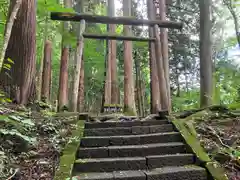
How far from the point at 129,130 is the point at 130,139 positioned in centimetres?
36

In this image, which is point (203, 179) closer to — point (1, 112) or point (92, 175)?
point (92, 175)

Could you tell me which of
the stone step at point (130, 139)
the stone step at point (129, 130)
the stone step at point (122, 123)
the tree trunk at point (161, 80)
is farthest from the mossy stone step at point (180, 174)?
the tree trunk at point (161, 80)

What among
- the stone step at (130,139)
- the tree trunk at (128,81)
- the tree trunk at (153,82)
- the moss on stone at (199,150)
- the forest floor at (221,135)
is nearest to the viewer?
the moss on stone at (199,150)

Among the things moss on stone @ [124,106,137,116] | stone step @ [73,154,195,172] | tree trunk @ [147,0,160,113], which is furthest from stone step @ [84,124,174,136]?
moss on stone @ [124,106,137,116]

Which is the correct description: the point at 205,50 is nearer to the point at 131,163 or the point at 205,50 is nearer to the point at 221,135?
the point at 221,135

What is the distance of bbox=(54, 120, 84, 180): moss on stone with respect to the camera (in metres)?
3.14

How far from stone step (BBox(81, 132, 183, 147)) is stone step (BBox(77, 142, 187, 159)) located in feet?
0.74

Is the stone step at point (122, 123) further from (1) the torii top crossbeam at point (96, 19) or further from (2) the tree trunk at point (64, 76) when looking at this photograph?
(2) the tree trunk at point (64, 76)

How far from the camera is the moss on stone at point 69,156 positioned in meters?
3.14

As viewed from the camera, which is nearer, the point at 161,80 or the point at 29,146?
the point at 29,146

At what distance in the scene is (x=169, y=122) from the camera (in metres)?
4.93

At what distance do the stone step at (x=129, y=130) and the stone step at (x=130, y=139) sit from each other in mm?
258

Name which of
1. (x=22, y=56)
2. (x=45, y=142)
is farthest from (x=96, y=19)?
(x=45, y=142)

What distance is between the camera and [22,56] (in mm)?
A: 5605
